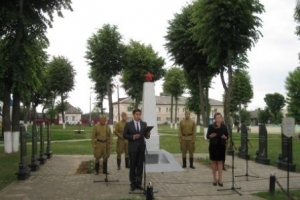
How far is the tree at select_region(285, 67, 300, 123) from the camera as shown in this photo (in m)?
64.7

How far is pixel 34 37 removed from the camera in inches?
830

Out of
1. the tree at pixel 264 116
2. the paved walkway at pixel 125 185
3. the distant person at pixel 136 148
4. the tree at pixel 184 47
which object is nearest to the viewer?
the paved walkway at pixel 125 185

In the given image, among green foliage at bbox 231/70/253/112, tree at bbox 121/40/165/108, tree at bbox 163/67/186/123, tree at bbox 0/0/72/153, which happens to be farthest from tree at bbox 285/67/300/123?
tree at bbox 0/0/72/153

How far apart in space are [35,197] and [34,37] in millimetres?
12752

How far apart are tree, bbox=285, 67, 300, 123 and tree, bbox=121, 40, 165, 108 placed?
970 inches

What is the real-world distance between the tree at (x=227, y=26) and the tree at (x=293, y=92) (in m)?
45.6

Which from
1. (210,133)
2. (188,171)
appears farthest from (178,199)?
(188,171)

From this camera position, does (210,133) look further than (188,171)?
No

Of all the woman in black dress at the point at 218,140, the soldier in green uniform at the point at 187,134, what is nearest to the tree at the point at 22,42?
the soldier in green uniform at the point at 187,134

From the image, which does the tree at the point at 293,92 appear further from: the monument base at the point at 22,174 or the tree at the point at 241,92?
the monument base at the point at 22,174

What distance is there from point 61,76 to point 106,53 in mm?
17871

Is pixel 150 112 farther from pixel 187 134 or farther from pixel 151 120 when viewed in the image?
pixel 187 134

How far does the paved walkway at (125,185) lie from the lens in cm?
991

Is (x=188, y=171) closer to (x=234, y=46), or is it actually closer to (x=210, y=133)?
(x=210, y=133)
